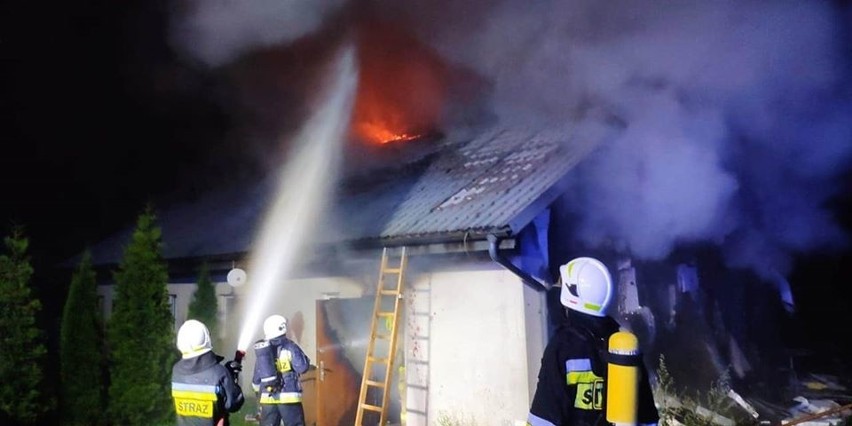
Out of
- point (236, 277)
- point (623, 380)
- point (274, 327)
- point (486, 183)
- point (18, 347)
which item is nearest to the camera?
point (623, 380)

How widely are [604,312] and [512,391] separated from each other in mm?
3431

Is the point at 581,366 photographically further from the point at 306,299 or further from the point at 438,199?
the point at 306,299

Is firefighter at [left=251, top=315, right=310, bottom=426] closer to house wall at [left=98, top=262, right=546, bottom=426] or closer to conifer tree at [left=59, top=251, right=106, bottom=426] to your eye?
house wall at [left=98, top=262, right=546, bottom=426]

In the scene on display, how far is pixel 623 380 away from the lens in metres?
2.77

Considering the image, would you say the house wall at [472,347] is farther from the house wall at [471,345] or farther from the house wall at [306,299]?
the house wall at [306,299]

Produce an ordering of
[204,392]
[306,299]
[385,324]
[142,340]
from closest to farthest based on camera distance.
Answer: [204,392], [385,324], [142,340], [306,299]

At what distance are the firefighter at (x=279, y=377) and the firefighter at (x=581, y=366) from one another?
3.71m

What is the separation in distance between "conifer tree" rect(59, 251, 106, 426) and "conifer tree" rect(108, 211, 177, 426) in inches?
17.3

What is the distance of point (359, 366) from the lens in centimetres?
803

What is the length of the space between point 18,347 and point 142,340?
155 centimetres

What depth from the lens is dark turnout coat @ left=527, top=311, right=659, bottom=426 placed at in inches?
121

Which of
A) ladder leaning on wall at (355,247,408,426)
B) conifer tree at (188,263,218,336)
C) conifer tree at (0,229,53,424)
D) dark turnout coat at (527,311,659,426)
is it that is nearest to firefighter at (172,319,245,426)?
ladder leaning on wall at (355,247,408,426)

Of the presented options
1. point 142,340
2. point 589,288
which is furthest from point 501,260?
point 142,340

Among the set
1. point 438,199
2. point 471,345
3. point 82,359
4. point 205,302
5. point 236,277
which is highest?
point 438,199
